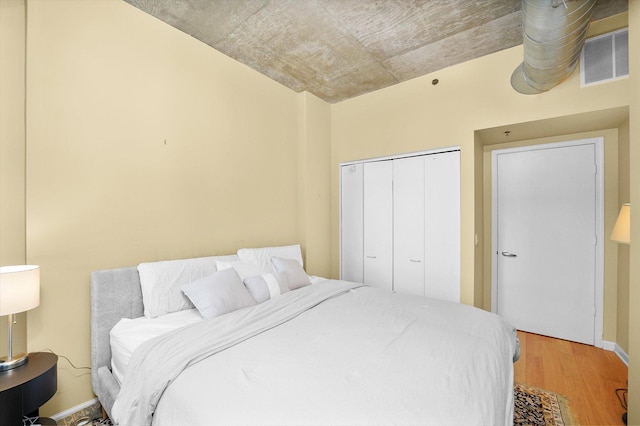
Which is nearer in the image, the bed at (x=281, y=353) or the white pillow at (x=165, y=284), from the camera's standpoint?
the bed at (x=281, y=353)

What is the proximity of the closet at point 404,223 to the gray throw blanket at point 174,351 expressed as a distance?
1873mm

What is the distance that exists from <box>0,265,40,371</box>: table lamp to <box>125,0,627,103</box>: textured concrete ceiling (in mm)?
2119

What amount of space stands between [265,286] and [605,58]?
138 inches

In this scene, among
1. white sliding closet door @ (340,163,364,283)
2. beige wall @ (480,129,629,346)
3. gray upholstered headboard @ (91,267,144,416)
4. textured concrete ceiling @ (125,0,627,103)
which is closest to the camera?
gray upholstered headboard @ (91,267,144,416)

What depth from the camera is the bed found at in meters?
1.10

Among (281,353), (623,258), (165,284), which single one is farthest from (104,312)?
(623,258)

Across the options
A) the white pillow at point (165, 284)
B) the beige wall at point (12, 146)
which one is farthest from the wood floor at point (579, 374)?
the beige wall at point (12, 146)

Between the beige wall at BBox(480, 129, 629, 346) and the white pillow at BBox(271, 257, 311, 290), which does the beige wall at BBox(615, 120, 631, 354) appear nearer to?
the beige wall at BBox(480, 129, 629, 346)

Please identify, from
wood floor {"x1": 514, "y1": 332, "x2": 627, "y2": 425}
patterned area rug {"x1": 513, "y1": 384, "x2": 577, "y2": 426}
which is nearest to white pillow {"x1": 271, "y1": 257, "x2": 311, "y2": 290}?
patterned area rug {"x1": 513, "y1": 384, "x2": 577, "y2": 426}

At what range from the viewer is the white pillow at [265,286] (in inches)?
92.0

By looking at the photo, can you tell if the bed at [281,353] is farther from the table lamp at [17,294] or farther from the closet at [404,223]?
A: the closet at [404,223]

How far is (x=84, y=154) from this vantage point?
2027 millimetres

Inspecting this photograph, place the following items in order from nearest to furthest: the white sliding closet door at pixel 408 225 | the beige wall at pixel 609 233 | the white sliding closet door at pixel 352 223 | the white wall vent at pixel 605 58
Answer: the white wall vent at pixel 605 58
the beige wall at pixel 609 233
the white sliding closet door at pixel 408 225
the white sliding closet door at pixel 352 223

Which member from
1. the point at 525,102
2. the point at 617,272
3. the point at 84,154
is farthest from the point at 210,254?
the point at 617,272
